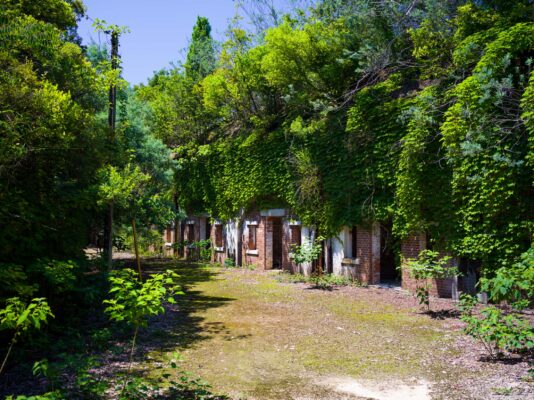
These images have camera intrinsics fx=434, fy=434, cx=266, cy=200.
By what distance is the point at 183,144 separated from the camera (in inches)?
978

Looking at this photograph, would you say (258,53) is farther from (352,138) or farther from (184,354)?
(184,354)

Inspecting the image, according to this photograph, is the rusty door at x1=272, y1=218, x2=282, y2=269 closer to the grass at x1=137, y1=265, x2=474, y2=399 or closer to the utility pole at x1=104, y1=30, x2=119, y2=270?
the grass at x1=137, y1=265, x2=474, y2=399

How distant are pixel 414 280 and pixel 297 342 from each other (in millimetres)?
6201

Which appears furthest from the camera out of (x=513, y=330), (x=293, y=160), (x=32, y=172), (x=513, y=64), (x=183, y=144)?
(x=183, y=144)

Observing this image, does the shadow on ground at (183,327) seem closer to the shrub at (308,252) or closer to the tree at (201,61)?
the shrub at (308,252)

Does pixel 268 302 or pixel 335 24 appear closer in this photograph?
pixel 268 302

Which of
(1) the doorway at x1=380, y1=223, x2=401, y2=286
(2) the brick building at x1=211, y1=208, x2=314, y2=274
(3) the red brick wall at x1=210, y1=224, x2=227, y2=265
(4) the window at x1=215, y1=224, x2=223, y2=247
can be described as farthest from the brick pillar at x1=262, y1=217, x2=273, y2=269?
(1) the doorway at x1=380, y1=223, x2=401, y2=286

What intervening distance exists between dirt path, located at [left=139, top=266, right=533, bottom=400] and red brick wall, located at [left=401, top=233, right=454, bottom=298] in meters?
0.74

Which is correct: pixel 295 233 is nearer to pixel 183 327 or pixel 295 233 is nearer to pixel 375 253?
pixel 375 253

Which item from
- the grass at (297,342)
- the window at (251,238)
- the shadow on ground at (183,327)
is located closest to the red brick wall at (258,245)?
the window at (251,238)

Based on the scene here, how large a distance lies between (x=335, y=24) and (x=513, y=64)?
6.68m

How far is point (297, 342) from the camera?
26.7ft

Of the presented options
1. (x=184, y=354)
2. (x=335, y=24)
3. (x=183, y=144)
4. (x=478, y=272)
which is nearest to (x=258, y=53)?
(x=335, y=24)

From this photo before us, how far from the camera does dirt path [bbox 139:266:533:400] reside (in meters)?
5.89
